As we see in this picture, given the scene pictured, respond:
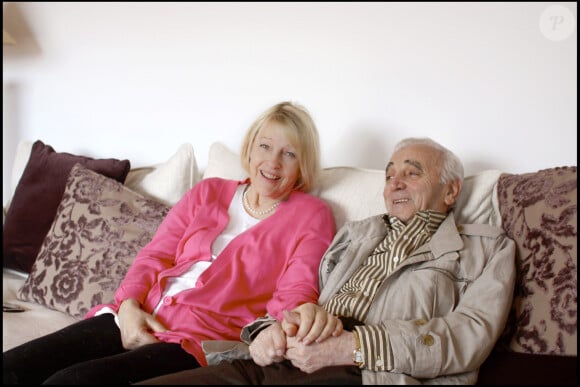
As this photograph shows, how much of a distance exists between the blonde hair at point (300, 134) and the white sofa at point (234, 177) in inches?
3.4

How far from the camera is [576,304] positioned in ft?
3.95

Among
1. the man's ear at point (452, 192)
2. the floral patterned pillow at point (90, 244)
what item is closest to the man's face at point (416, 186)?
the man's ear at point (452, 192)

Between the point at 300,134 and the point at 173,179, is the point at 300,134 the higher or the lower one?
the higher one

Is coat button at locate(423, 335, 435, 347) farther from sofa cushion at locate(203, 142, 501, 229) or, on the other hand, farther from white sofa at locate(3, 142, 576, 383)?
sofa cushion at locate(203, 142, 501, 229)

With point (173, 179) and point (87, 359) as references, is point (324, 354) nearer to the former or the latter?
point (87, 359)

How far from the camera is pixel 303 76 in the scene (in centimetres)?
214

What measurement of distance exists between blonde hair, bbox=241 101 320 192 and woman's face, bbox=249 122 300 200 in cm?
2

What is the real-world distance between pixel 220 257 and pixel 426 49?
1.04m

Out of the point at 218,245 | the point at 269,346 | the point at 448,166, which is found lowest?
the point at 269,346

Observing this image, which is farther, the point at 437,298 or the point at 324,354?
the point at 437,298

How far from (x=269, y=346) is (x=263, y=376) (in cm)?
7

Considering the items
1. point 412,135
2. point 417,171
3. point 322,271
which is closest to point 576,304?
point 417,171

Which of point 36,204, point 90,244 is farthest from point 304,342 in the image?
point 36,204
